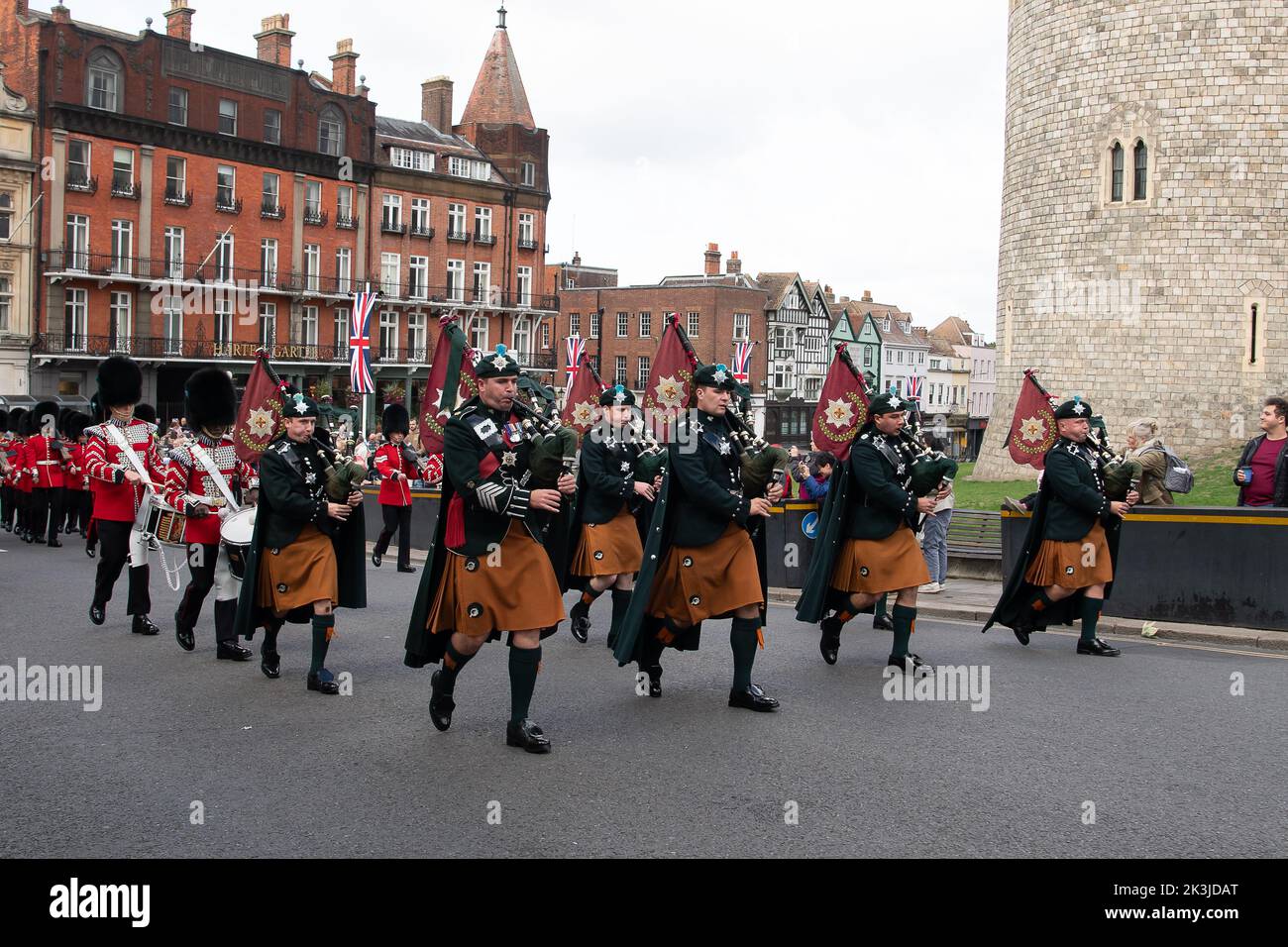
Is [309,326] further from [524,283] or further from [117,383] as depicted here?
[117,383]

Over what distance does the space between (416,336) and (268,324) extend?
8.27 meters

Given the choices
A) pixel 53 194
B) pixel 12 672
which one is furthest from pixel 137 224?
pixel 12 672

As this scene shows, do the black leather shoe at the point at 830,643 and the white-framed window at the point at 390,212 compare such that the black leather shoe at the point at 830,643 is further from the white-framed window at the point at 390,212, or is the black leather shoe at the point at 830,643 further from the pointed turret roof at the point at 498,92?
the pointed turret roof at the point at 498,92

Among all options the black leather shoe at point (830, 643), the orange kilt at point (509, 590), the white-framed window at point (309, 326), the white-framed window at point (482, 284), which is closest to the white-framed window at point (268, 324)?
the white-framed window at point (309, 326)

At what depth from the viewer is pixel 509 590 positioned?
7117 millimetres

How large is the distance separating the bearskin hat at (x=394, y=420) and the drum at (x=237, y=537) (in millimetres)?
6126

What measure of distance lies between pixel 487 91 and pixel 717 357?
22742 millimetres

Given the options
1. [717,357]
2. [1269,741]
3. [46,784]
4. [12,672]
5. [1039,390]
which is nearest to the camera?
[46,784]

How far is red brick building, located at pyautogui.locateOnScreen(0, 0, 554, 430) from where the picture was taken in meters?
48.3

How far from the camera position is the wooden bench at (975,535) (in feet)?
53.7

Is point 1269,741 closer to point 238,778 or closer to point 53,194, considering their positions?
point 238,778

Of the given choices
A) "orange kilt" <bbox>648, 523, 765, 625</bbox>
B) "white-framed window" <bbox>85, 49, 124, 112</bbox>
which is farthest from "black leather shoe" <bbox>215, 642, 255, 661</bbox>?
"white-framed window" <bbox>85, 49, 124, 112</bbox>

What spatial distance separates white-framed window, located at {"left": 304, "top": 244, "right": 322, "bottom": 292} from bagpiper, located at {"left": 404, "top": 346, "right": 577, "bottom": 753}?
51.8 metres

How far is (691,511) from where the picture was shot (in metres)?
8.32
